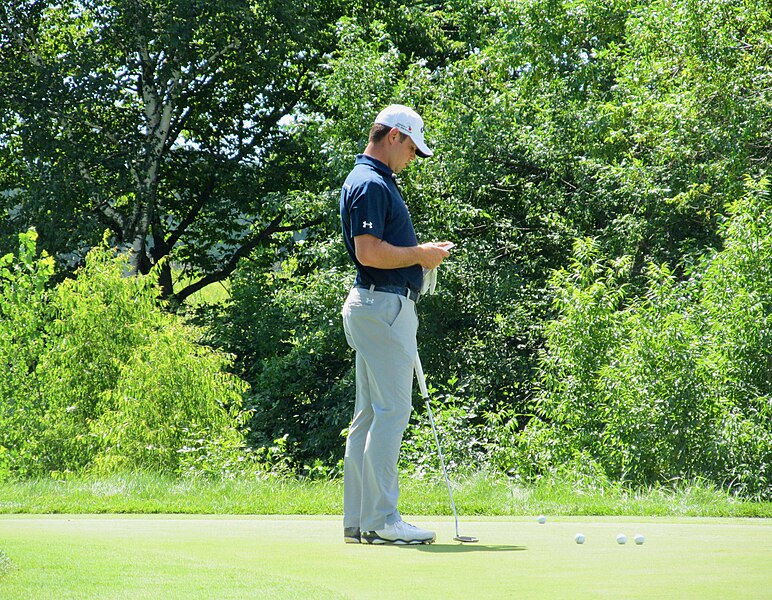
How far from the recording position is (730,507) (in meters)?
6.75

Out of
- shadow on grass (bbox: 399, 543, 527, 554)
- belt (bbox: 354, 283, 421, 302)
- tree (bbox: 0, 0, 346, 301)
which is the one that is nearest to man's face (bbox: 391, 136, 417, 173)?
belt (bbox: 354, 283, 421, 302)

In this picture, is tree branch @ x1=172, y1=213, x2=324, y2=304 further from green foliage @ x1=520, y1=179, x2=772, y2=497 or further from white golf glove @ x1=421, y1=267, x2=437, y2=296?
white golf glove @ x1=421, y1=267, x2=437, y2=296

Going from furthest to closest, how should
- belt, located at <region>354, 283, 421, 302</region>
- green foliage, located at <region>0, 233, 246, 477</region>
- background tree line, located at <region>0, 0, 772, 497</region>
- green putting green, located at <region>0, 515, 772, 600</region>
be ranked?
1. green foliage, located at <region>0, 233, 246, 477</region>
2. background tree line, located at <region>0, 0, 772, 497</region>
3. belt, located at <region>354, 283, 421, 302</region>
4. green putting green, located at <region>0, 515, 772, 600</region>

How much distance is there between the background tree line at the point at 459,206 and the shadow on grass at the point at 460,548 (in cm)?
593

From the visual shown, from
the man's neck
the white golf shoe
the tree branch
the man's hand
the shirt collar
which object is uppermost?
the tree branch

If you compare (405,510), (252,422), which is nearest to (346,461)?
(405,510)

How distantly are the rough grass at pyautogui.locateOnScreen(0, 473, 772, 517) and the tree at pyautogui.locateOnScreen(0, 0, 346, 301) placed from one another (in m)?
9.90

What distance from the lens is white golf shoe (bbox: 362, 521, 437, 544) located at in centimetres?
419

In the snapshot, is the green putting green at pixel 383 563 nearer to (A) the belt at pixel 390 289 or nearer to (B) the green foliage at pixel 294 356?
(A) the belt at pixel 390 289

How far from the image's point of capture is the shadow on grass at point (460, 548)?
376cm

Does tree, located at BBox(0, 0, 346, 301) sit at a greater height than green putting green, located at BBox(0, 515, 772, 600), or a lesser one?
greater

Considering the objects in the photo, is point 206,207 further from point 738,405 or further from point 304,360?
point 738,405

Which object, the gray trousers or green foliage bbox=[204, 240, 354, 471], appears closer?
the gray trousers

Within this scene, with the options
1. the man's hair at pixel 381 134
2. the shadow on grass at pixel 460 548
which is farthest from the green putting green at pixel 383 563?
the man's hair at pixel 381 134
